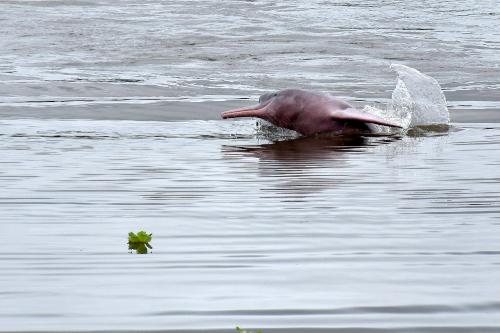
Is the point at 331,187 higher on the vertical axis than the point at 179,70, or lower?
lower

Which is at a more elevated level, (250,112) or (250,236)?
(250,112)

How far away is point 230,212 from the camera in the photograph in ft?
21.8

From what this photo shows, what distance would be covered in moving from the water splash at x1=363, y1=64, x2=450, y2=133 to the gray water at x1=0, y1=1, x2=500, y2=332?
0.91ft

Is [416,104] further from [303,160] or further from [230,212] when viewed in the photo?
[230,212]

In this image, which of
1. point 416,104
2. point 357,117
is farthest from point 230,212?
point 416,104

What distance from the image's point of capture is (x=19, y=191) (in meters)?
7.54

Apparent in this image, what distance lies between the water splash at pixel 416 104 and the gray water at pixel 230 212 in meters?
0.28

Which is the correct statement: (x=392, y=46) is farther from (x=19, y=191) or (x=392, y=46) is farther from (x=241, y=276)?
(x=241, y=276)

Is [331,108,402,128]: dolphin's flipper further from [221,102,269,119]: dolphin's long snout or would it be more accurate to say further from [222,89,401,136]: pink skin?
[221,102,269,119]: dolphin's long snout

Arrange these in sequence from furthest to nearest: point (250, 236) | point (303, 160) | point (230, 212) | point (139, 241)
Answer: point (303, 160)
point (230, 212)
point (250, 236)
point (139, 241)

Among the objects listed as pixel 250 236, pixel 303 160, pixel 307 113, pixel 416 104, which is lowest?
pixel 250 236

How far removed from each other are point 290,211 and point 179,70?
12733 millimetres

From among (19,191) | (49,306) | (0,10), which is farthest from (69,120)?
(0,10)

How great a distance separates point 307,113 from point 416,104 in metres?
1.48
